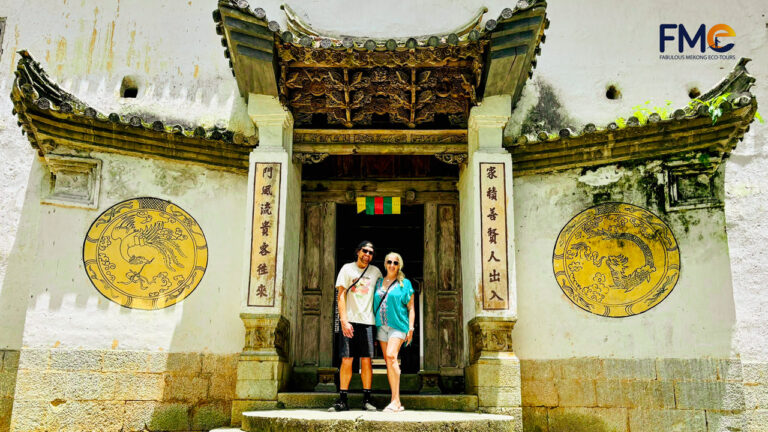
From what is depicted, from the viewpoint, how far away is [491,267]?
8281mm

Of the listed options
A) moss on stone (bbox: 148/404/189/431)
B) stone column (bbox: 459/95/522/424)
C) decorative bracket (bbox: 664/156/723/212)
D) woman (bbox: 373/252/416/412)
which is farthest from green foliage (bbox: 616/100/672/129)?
moss on stone (bbox: 148/404/189/431)

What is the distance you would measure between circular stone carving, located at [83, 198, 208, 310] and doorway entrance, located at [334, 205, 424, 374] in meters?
2.68

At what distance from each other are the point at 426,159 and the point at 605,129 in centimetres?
280

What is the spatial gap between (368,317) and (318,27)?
5115mm

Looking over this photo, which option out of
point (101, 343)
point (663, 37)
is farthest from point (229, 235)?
point (663, 37)

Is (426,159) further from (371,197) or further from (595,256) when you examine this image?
(595,256)

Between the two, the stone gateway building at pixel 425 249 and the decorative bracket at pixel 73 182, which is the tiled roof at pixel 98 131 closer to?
the stone gateway building at pixel 425 249

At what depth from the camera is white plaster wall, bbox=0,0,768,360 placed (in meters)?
10.1

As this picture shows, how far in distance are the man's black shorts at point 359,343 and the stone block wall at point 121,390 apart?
187cm

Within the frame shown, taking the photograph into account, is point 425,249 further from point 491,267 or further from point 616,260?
point 616,260

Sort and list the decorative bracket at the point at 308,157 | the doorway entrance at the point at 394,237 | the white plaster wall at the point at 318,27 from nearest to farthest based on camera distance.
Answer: the decorative bracket at the point at 308,157 → the white plaster wall at the point at 318,27 → the doorway entrance at the point at 394,237

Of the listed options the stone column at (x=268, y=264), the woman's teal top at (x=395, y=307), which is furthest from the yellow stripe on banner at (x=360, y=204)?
the woman's teal top at (x=395, y=307)

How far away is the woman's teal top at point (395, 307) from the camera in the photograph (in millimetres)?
7574

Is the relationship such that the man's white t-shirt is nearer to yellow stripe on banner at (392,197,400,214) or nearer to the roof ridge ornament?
yellow stripe on banner at (392,197,400,214)
